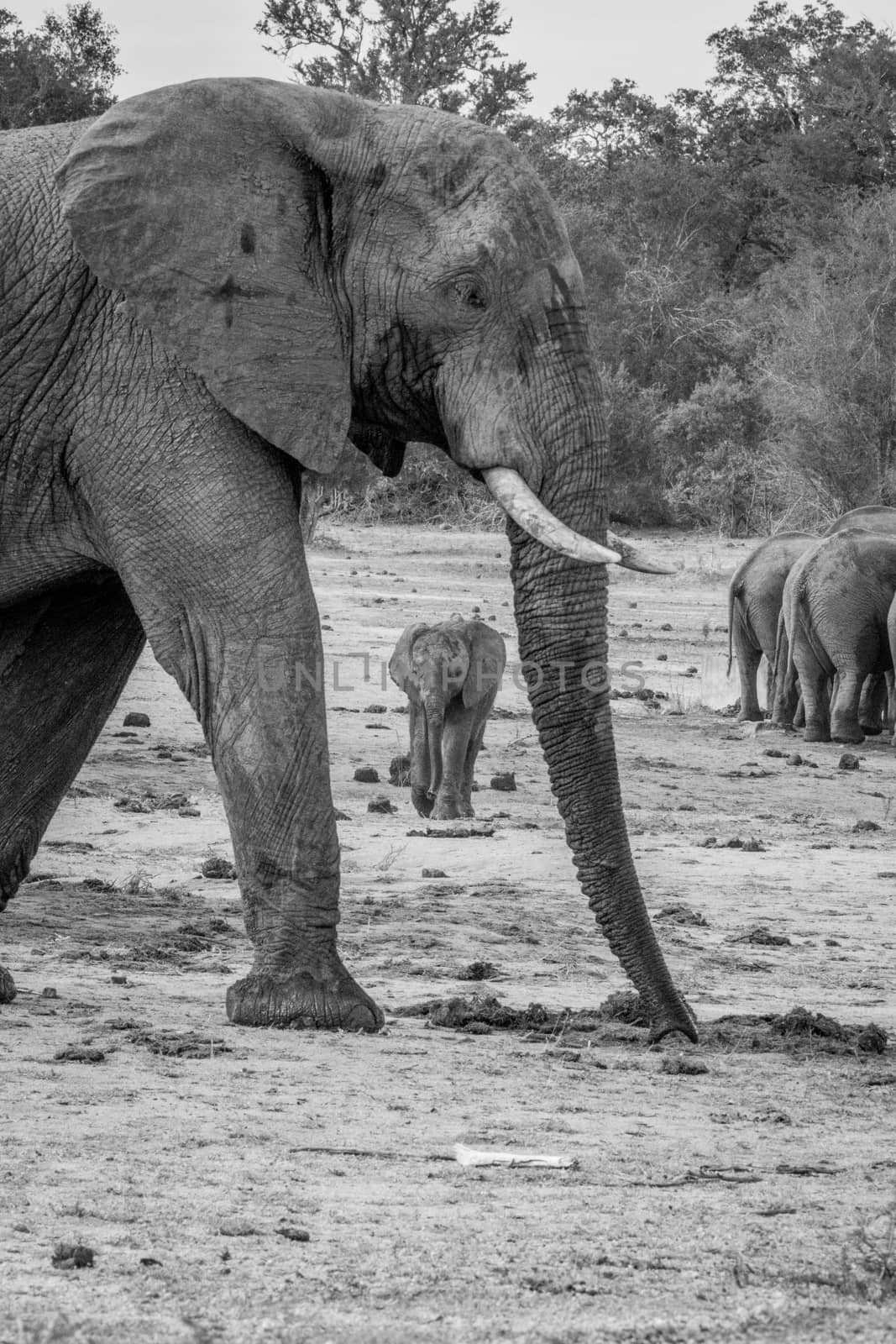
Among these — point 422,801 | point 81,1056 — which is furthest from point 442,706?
point 81,1056

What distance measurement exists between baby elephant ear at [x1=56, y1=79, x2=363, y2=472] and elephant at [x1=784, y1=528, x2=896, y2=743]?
11542mm

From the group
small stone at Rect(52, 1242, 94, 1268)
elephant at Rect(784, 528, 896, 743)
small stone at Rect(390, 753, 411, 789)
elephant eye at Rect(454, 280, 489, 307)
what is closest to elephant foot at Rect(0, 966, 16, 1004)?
elephant eye at Rect(454, 280, 489, 307)

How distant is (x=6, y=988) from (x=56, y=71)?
86.9 ft

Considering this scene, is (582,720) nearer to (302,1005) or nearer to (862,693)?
(302,1005)

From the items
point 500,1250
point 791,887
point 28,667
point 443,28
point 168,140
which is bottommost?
point 791,887

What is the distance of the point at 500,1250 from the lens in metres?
3.64

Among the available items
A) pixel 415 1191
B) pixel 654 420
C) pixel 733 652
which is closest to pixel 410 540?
pixel 654 420

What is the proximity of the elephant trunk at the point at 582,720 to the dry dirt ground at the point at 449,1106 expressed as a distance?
1.04ft

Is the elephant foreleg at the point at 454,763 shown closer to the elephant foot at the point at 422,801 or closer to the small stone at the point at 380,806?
the elephant foot at the point at 422,801

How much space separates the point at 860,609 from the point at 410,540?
47.7ft

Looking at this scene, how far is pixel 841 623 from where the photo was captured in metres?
17.2

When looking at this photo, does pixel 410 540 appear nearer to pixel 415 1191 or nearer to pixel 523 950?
pixel 523 950

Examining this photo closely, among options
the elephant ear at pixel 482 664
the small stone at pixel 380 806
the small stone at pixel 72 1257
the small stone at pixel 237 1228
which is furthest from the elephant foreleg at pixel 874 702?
the small stone at pixel 72 1257

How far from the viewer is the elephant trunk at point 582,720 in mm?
5973
